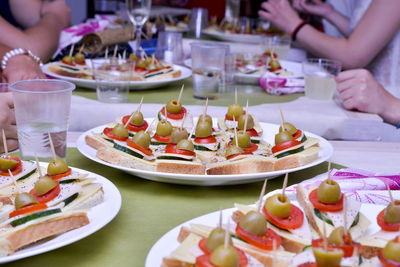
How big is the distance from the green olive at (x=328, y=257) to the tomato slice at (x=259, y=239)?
109 millimetres

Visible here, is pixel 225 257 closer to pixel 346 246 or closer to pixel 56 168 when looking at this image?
pixel 346 246

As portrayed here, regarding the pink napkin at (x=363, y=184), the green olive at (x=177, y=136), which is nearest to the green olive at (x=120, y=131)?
the green olive at (x=177, y=136)

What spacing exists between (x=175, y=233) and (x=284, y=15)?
8.64 feet

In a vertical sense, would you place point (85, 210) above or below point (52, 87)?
below

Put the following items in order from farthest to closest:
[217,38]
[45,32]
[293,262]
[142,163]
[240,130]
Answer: [217,38]
[45,32]
[240,130]
[142,163]
[293,262]

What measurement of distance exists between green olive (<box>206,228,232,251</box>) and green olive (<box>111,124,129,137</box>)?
0.62 metres

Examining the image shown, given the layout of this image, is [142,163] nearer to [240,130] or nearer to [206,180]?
[206,180]

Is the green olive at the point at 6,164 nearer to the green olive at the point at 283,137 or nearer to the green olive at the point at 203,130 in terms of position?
the green olive at the point at 203,130

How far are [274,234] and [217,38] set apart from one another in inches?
126

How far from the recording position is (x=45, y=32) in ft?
8.57

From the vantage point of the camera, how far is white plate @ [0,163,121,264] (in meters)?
0.74

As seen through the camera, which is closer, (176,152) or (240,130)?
(176,152)

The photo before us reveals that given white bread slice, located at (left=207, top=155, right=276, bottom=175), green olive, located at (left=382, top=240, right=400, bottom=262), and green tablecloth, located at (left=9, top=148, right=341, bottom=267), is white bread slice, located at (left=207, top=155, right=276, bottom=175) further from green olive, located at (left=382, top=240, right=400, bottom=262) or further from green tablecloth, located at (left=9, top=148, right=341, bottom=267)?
green olive, located at (left=382, top=240, right=400, bottom=262)

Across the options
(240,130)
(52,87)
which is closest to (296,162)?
(240,130)
